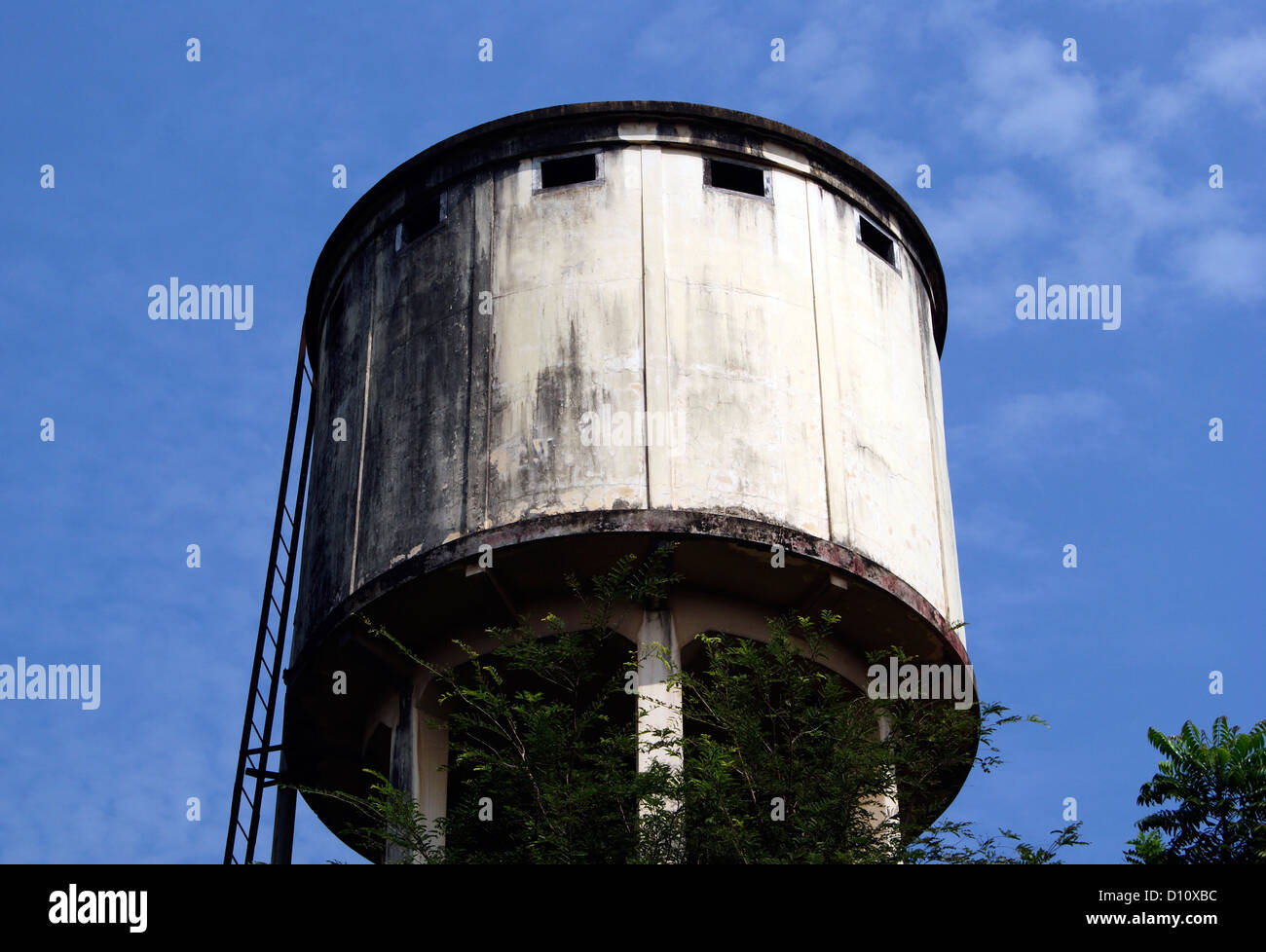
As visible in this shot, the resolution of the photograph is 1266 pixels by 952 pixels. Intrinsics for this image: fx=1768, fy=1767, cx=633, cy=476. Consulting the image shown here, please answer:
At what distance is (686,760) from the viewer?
14234 millimetres

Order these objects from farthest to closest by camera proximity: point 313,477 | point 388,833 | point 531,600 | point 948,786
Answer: point 313,477 < point 948,786 < point 531,600 < point 388,833

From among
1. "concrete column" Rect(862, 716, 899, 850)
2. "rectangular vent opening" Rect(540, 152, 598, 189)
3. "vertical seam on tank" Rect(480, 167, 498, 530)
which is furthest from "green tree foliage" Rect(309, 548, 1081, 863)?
"rectangular vent opening" Rect(540, 152, 598, 189)

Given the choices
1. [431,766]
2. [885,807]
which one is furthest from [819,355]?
[431,766]

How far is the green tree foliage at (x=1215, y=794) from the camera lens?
64.3ft

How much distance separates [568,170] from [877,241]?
10.4 feet

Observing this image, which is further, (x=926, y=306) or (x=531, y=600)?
(x=926, y=306)

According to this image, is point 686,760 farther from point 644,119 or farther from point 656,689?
point 644,119

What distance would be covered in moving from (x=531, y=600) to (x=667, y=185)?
4117 mm

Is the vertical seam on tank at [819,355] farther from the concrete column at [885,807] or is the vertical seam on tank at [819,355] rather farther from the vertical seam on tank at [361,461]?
the vertical seam on tank at [361,461]

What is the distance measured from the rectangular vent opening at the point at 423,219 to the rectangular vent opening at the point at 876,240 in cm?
406

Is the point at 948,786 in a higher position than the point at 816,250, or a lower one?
lower

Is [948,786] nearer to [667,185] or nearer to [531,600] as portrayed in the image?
[531,600]

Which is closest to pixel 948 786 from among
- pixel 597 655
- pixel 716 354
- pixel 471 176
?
pixel 597 655
